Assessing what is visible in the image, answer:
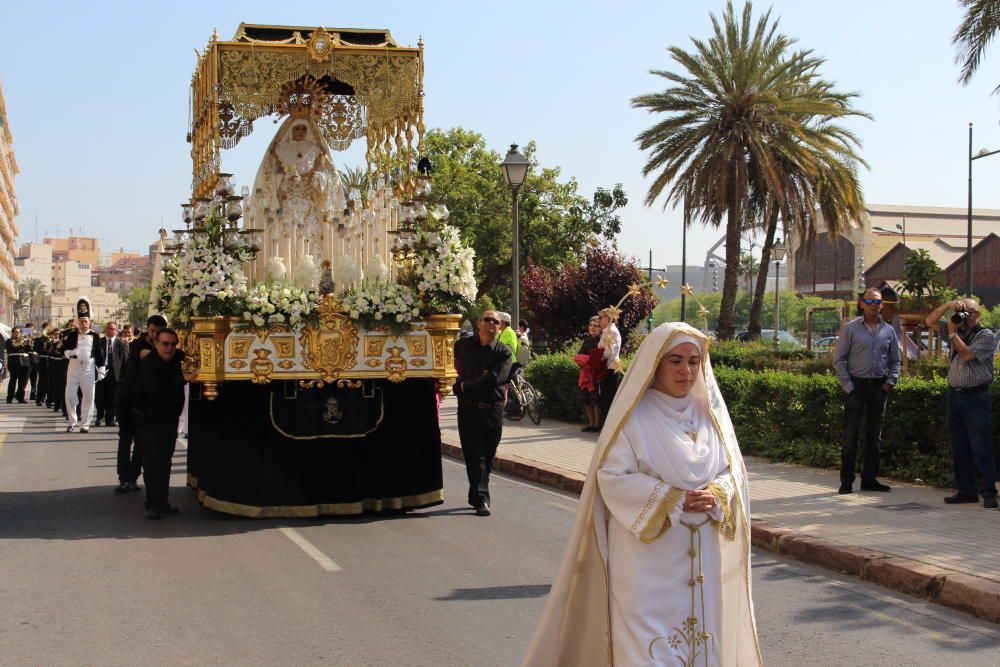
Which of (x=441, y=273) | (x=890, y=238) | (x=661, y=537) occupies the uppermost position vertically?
(x=890, y=238)

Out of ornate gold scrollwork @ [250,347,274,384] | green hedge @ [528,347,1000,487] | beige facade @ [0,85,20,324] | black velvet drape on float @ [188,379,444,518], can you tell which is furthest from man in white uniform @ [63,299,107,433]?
beige facade @ [0,85,20,324]

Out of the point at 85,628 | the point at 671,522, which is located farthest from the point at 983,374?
the point at 85,628

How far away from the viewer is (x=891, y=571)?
8102 millimetres

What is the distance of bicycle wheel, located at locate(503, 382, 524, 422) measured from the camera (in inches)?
799

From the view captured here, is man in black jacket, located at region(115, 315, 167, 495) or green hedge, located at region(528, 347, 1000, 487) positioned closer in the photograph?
man in black jacket, located at region(115, 315, 167, 495)

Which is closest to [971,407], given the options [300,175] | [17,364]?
[300,175]

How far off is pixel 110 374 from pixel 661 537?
1765cm

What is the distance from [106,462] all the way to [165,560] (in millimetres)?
7259

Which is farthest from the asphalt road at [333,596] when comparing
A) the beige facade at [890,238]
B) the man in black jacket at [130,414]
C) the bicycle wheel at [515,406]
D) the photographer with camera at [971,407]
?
the beige facade at [890,238]

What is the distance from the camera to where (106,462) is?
15633 millimetres

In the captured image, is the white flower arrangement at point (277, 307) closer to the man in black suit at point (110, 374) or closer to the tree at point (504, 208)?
the man in black suit at point (110, 374)

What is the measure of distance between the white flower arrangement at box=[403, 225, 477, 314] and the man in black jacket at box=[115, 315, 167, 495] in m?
2.60

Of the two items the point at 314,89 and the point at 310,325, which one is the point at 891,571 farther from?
the point at 314,89

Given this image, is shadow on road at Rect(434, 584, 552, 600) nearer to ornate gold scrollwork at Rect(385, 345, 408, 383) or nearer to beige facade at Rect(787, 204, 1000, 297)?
ornate gold scrollwork at Rect(385, 345, 408, 383)
